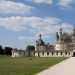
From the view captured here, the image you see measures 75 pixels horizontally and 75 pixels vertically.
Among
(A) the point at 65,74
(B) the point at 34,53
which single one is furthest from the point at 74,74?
(B) the point at 34,53

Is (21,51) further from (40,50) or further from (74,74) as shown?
(74,74)

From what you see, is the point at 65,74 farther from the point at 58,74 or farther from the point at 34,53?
the point at 34,53

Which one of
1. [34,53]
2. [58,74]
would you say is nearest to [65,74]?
[58,74]

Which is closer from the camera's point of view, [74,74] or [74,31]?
[74,74]

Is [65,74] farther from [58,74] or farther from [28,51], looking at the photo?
[28,51]

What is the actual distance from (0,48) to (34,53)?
810 inches

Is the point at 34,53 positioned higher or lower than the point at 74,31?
lower

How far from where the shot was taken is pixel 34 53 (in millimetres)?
188500

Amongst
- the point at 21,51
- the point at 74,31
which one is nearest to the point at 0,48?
the point at 21,51

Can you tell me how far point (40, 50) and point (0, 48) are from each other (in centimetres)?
2369

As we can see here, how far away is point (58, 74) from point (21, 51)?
582 feet

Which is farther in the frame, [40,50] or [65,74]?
Answer: [40,50]

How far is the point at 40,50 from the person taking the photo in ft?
654

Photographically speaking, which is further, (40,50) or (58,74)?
(40,50)
